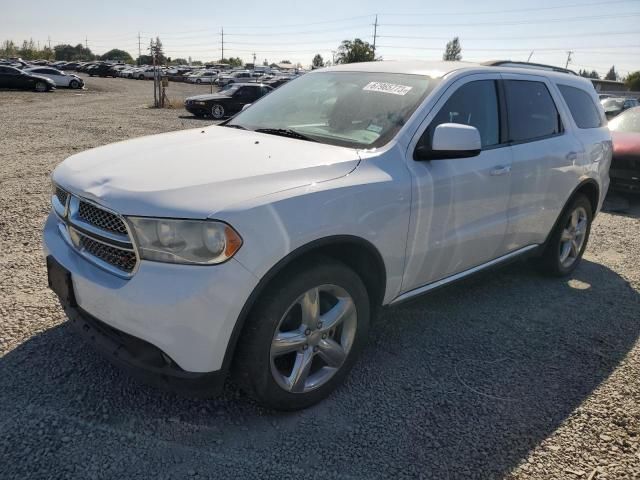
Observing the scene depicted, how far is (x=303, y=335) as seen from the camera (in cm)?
261

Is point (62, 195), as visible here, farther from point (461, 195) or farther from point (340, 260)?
point (461, 195)

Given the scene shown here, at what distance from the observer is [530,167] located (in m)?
3.85

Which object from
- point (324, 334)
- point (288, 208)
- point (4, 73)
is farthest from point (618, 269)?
Result: point (4, 73)

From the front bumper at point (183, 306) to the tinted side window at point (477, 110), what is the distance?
5.58ft

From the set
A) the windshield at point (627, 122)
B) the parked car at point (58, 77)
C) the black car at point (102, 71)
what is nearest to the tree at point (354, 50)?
the black car at point (102, 71)

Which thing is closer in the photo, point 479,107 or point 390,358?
point 390,358

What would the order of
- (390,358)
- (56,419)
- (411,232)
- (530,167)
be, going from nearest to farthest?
(56,419)
(411,232)
(390,358)
(530,167)

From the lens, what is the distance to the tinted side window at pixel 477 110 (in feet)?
10.7

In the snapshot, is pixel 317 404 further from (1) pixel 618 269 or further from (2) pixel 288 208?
(1) pixel 618 269

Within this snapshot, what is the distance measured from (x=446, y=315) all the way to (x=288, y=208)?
2.09 metres

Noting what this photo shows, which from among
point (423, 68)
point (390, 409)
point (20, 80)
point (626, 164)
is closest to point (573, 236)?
point (423, 68)

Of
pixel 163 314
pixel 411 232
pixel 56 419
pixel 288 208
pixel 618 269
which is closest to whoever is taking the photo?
pixel 163 314

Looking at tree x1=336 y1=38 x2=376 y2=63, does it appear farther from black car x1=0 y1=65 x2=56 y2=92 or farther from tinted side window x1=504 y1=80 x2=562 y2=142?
tinted side window x1=504 y1=80 x2=562 y2=142

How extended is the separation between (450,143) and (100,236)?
1875mm
